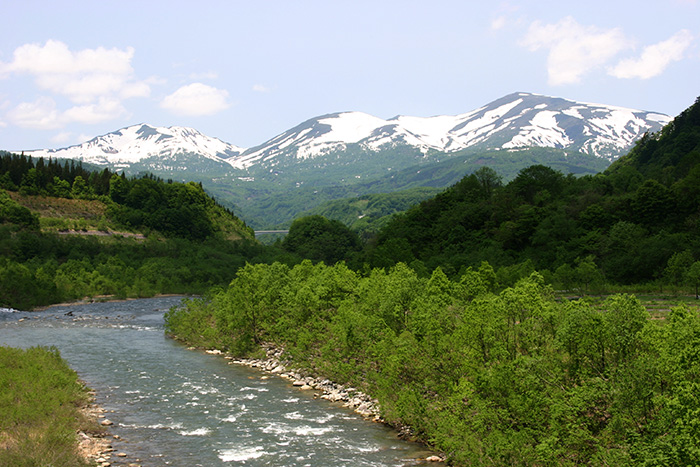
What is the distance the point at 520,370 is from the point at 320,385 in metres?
17.5

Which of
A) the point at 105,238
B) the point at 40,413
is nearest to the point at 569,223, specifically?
the point at 40,413

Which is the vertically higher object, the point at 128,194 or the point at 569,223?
the point at 128,194

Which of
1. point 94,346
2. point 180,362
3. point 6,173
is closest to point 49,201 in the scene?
point 6,173

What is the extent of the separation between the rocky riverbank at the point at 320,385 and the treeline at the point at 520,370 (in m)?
0.62

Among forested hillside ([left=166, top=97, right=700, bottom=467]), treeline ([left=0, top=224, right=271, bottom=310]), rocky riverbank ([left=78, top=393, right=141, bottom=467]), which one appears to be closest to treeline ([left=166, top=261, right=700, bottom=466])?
forested hillside ([left=166, top=97, right=700, bottom=467])

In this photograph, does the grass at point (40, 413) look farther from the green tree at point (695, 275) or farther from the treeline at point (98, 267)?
the treeline at point (98, 267)

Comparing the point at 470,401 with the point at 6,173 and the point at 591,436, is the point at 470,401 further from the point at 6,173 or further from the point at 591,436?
the point at 6,173

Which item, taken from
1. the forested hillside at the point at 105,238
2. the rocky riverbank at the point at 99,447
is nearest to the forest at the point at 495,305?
the forested hillside at the point at 105,238

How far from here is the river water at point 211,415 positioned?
2430 cm

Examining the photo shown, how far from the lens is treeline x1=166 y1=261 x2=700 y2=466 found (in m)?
17.6

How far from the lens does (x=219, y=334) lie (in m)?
51.3

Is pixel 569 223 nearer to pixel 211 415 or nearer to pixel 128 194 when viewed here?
pixel 211 415

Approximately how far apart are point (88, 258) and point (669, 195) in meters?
94.8

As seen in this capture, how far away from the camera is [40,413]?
24766 millimetres
